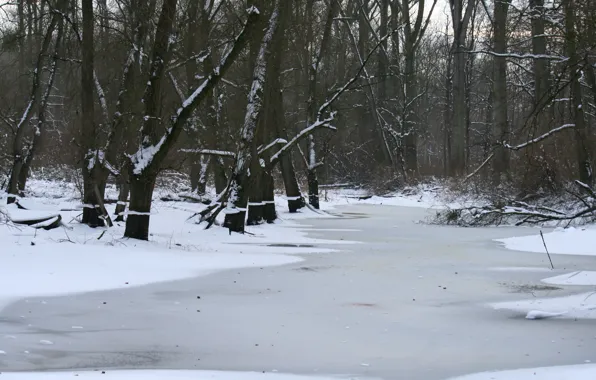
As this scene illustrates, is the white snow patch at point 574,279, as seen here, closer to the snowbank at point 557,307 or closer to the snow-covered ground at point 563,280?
the snow-covered ground at point 563,280

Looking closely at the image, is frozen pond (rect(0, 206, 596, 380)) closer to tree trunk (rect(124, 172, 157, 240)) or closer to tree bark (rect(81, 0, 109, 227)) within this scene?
tree trunk (rect(124, 172, 157, 240))

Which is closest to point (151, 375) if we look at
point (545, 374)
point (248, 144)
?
point (545, 374)

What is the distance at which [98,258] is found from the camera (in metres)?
10.3

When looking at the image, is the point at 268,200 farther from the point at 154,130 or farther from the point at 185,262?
the point at 185,262

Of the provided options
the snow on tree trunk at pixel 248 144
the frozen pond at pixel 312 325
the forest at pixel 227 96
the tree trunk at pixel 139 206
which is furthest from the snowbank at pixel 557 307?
the snow on tree trunk at pixel 248 144

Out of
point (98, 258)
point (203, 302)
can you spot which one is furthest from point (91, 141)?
point (203, 302)

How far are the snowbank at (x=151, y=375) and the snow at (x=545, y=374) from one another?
1.06 meters

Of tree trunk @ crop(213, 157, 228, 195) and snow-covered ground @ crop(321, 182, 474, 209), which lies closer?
tree trunk @ crop(213, 157, 228, 195)

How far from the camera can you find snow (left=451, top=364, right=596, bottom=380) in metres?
4.92

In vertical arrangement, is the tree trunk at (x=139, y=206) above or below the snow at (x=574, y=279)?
above

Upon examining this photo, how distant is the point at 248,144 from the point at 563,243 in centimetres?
639

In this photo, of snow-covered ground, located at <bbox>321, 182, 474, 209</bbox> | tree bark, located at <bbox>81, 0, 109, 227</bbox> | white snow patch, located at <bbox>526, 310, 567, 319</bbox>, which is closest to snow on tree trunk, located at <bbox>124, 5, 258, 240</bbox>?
tree bark, located at <bbox>81, 0, 109, 227</bbox>

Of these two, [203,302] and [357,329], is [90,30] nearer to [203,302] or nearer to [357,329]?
[203,302]

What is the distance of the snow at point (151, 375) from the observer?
4.70m
